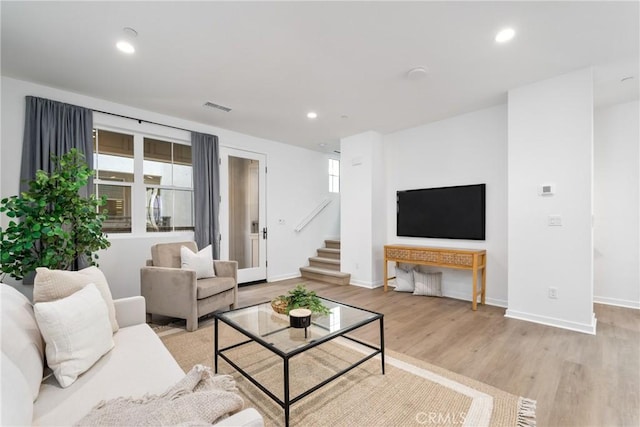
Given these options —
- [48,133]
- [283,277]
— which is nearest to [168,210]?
[48,133]

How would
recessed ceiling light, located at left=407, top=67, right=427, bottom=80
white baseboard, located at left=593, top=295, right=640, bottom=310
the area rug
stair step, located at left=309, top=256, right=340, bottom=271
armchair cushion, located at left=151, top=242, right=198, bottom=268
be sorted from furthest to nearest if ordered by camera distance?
A: stair step, located at left=309, top=256, right=340, bottom=271
white baseboard, located at left=593, top=295, right=640, bottom=310
armchair cushion, located at left=151, top=242, right=198, bottom=268
recessed ceiling light, located at left=407, top=67, right=427, bottom=80
the area rug

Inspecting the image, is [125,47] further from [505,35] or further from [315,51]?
[505,35]

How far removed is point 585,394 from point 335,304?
5.77 feet

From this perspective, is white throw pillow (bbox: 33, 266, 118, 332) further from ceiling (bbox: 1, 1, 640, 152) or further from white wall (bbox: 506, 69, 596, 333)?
white wall (bbox: 506, 69, 596, 333)

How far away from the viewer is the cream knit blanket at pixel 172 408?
951mm

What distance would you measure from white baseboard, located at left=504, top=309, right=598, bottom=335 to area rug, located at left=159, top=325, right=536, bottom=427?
5.56 feet

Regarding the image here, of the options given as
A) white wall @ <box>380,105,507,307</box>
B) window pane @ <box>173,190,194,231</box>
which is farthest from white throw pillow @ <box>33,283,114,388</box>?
white wall @ <box>380,105,507,307</box>

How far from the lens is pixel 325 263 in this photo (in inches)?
224

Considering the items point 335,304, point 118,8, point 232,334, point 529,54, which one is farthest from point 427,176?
point 118,8

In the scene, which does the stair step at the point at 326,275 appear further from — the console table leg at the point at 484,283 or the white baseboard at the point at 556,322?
the white baseboard at the point at 556,322

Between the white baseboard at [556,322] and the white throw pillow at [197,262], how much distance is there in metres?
3.56

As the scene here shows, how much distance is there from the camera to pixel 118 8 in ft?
6.60

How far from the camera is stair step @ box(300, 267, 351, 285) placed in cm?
502

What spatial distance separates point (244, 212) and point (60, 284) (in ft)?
11.6
